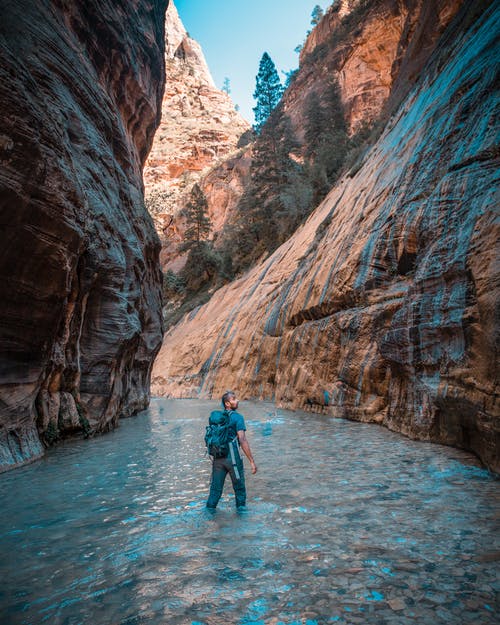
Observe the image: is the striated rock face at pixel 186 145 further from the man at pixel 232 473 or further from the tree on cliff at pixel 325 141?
the man at pixel 232 473

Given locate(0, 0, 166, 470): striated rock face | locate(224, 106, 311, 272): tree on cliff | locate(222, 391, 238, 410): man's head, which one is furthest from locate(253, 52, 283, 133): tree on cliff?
locate(222, 391, 238, 410): man's head

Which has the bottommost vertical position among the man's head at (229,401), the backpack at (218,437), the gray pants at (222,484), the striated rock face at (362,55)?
the gray pants at (222,484)

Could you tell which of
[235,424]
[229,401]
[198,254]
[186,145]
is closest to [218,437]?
[235,424]

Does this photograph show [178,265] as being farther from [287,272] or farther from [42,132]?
[42,132]

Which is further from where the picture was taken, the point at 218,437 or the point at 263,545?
the point at 218,437

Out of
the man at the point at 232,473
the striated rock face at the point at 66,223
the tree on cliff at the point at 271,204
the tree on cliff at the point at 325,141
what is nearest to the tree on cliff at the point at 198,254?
the tree on cliff at the point at 271,204

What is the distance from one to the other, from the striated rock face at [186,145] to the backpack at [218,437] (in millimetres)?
45973

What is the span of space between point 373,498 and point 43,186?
7.13 meters

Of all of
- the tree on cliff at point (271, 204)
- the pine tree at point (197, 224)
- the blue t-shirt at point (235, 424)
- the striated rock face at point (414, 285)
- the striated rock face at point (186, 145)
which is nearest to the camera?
the blue t-shirt at point (235, 424)

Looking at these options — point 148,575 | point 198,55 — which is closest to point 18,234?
point 148,575

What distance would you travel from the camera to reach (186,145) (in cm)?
6731

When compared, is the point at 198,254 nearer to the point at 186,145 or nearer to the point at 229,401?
the point at 229,401

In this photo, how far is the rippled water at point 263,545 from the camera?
2602 millimetres

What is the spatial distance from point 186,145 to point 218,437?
70911 millimetres
